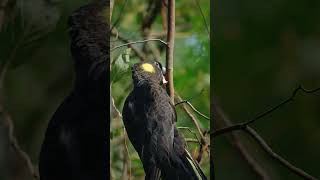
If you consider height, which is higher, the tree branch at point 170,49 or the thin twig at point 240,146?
the tree branch at point 170,49

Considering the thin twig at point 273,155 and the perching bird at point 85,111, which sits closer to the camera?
the thin twig at point 273,155

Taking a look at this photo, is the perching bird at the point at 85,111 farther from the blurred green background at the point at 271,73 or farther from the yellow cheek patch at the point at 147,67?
the blurred green background at the point at 271,73

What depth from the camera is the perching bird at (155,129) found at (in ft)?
9.48

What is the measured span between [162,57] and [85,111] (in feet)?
1.53

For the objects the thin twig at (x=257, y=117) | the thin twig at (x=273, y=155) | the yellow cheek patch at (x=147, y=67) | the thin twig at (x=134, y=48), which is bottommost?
the thin twig at (x=273, y=155)

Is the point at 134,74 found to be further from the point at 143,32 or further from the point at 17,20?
the point at 17,20

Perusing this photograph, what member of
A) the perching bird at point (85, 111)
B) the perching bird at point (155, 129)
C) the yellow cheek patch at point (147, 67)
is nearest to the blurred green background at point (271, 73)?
the perching bird at point (155, 129)

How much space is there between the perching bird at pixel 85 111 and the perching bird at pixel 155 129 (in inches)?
5.4

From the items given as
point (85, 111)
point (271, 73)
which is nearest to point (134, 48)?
point (85, 111)

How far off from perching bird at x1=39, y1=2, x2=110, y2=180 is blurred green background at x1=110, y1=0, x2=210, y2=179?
53 mm

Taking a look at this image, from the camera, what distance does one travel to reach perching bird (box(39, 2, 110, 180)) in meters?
2.95

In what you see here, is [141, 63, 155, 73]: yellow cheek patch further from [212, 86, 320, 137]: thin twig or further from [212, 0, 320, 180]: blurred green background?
[212, 86, 320, 137]: thin twig

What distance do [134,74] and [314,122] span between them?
34.4 inches

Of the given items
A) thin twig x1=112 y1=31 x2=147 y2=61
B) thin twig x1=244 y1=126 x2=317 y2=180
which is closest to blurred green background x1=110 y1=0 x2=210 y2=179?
thin twig x1=112 y1=31 x2=147 y2=61
